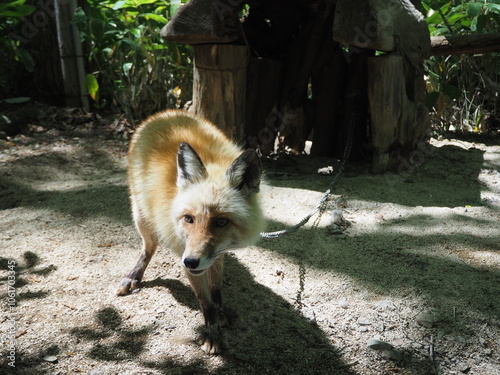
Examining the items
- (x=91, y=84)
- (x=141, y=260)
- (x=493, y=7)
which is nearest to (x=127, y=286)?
(x=141, y=260)

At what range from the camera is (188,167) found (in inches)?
93.0

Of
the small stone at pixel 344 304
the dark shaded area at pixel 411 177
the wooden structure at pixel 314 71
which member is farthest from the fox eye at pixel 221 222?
the wooden structure at pixel 314 71

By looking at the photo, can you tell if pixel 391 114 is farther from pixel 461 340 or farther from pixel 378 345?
pixel 378 345

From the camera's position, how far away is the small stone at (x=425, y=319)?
250 centimetres

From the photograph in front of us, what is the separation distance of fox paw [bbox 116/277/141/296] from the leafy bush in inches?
172

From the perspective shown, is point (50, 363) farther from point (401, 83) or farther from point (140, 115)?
point (140, 115)

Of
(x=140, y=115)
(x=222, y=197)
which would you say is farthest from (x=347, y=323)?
(x=140, y=115)

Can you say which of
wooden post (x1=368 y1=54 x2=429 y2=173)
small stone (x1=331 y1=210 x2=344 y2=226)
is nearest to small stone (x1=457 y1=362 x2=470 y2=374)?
small stone (x1=331 y1=210 x2=344 y2=226)

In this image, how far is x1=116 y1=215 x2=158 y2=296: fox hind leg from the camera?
2.90m

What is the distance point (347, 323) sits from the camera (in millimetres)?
2584

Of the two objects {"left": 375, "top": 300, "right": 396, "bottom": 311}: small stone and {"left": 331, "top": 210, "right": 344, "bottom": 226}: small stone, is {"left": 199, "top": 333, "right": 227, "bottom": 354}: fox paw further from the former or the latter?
{"left": 331, "top": 210, "right": 344, "bottom": 226}: small stone

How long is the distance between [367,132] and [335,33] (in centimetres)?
174

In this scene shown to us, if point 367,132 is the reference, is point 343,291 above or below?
below

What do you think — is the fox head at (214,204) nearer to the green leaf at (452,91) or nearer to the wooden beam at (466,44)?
the wooden beam at (466,44)
